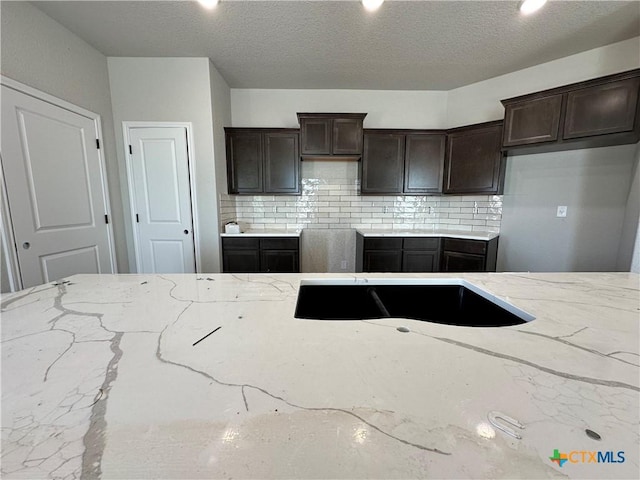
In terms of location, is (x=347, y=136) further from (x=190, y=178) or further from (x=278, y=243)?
(x=190, y=178)

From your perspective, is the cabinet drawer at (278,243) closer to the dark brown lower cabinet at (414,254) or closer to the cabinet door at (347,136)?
the dark brown lower cabinet at (414,254)

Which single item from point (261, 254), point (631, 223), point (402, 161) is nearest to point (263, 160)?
point (261, 254)

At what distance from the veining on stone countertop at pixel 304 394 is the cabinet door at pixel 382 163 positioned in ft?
8.56

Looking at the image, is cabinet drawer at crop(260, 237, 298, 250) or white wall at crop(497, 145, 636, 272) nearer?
white wall at crop(497, 145, 636, 272)

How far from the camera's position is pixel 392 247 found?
3.15 meters

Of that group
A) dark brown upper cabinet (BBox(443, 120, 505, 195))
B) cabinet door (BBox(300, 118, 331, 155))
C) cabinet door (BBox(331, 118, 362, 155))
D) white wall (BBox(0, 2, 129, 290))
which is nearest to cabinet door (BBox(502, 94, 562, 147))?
dark brown upper cabinet (BBox(443, 120, 505, 195))

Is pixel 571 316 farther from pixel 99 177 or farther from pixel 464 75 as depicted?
pixel 99 177

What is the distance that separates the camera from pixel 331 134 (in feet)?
10.2

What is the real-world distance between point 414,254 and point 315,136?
73.8 inches

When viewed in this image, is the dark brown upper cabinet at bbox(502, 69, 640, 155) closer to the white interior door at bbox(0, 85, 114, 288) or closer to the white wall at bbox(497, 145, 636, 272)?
the white wall at bbox(497, 145, 636, 272)

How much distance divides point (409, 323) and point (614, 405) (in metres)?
0.42

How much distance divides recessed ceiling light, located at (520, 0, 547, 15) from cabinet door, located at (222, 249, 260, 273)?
3181mm

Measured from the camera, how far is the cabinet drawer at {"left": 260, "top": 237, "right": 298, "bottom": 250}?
308 centimetres

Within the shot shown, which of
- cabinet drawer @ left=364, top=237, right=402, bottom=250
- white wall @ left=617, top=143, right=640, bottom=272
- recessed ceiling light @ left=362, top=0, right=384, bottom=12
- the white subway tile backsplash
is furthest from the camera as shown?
the white subway tile backsplash
